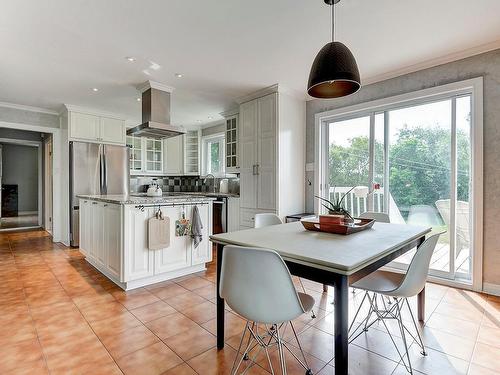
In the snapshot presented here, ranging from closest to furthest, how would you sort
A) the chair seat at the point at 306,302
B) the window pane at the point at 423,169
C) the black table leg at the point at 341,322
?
the black table leg at the point at 341,322 → the chair seat at the point at 306,302 → the window pane at the point at 423,169

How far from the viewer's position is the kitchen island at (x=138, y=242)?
9.16 feet

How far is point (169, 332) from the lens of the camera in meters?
2.06

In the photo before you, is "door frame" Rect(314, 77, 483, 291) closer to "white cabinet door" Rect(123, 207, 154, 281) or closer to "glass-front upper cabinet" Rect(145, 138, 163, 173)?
"white cabinet door" Rect(123, 207, 154, 281)

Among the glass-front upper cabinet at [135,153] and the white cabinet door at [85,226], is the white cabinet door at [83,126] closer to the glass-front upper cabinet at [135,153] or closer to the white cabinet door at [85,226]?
the glass-front upper cabinet at [135,153]

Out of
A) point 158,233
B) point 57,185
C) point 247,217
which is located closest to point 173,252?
point 158,233

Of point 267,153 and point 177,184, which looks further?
point 177,184

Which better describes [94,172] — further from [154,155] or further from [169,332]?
[169,332]

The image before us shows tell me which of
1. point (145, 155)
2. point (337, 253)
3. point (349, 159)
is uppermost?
point (145, 155)

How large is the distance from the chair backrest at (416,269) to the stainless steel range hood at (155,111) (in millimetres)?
3217

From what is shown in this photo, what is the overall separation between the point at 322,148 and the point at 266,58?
1697 millimetres

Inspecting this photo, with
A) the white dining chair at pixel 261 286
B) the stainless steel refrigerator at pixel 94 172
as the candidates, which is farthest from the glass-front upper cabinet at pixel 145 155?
the white dining chair at pixel 261 286

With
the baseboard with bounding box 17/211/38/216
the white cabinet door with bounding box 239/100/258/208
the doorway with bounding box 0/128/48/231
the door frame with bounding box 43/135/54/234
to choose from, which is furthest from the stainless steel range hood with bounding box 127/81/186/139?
the baseboard with bounding box 17/211/38/216

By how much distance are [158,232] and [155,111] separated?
1769 mm

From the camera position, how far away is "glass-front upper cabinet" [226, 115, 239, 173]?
4.86 metres
